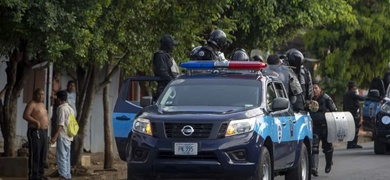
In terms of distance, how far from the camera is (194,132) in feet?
45.1

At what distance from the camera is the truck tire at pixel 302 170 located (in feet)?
53.4

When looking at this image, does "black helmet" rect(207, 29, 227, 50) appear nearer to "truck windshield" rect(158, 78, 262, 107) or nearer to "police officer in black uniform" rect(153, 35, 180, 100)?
"police officer in black uniform" rect(153, 35, 180, 100)

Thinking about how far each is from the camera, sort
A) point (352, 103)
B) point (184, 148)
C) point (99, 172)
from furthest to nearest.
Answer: point (352, 103)
point (99, 172)
point (184, 148)

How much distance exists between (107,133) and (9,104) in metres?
2.93

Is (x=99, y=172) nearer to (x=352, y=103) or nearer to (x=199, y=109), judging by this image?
(x=199, y=109)

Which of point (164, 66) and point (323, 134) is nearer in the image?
point (164, 66)

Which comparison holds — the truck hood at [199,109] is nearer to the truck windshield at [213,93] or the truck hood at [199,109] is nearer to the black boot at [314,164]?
the truck windshield at [213,93]

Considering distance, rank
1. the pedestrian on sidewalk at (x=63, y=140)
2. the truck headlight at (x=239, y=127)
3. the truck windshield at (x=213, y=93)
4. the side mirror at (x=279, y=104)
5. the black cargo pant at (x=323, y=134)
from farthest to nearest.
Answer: the black cargo pant at (x=323, y=134), the pedestrian on sidewalk at (x=63, y=140), the truck windshield at (x=213, y=93), the side mirror at (x=279, y=104), the truck headlight at (x=239, y=127)

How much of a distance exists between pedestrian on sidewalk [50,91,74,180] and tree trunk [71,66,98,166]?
1666 mm

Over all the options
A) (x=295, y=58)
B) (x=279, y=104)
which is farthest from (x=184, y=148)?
(x=295, y=58)

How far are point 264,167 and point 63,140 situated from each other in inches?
202

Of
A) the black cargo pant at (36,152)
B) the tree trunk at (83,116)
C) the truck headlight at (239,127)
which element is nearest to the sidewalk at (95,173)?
the tree trunk at (83,116)

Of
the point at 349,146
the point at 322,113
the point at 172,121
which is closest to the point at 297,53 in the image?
the point at 322,113

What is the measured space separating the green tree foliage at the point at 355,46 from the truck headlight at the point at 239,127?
2206 centimetres
